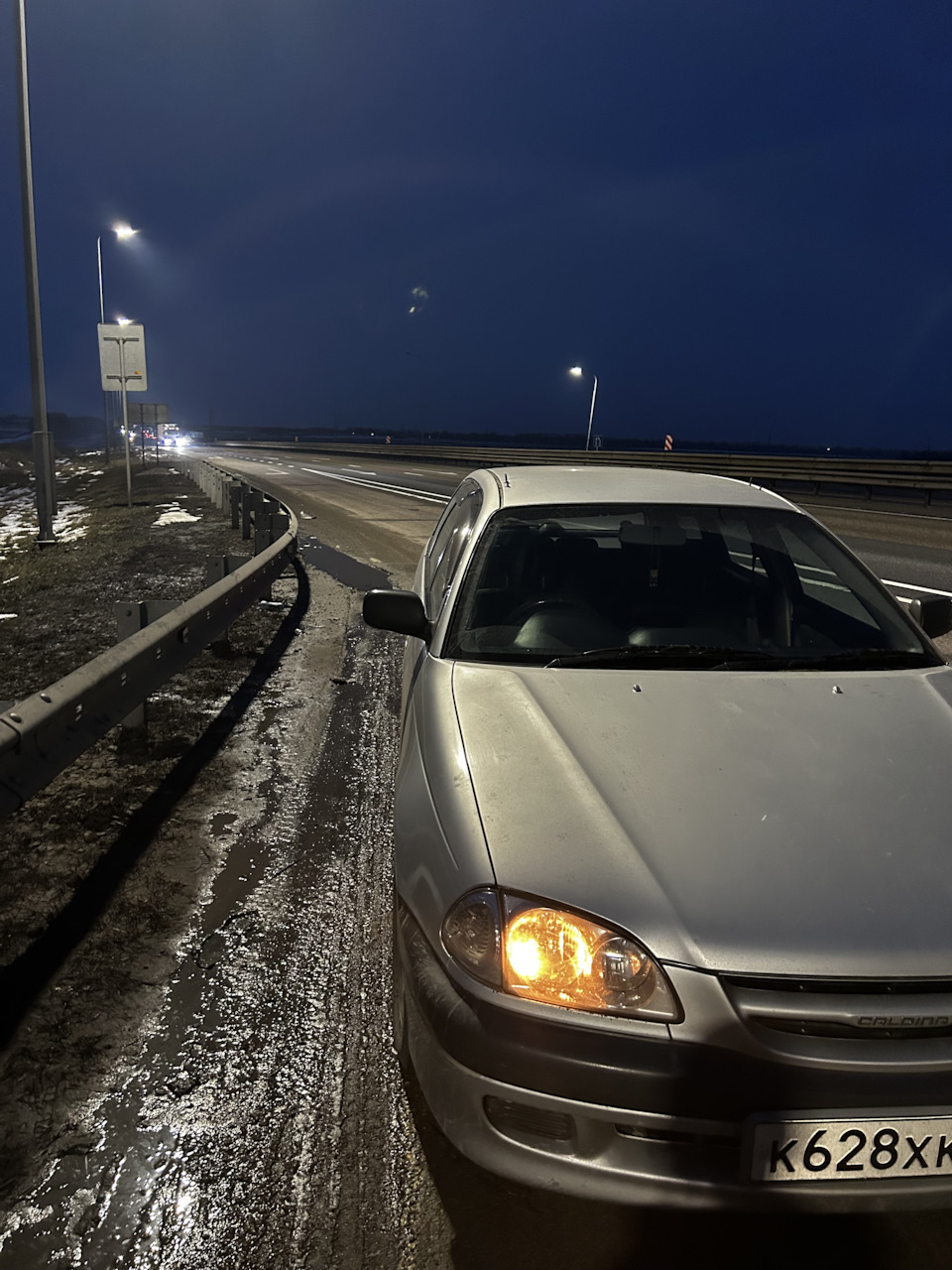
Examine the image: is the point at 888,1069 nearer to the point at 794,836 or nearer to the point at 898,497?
the point at 794,836

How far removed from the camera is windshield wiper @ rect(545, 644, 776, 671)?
3.26 meters

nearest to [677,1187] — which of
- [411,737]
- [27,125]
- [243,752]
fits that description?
[411,737]

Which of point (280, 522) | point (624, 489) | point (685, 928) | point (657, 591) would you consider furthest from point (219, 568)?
point (685, 928)

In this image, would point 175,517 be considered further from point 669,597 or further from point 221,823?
point 669,597

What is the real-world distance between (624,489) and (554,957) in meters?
2.53

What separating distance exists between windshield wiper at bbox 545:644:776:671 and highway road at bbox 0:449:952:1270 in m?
1.21

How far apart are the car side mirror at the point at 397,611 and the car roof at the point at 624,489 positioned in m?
0.72

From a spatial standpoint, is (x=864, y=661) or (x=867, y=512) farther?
(x=867, y=512)

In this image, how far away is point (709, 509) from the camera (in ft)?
13.3

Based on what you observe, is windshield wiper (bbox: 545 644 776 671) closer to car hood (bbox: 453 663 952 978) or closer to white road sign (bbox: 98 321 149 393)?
car hood (bbox: 453 663 952 978)

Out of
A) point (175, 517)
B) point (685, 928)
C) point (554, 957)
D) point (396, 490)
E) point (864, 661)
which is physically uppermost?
point (864, 661)

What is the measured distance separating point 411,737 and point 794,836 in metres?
1.33

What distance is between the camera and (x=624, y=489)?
421 centimetres

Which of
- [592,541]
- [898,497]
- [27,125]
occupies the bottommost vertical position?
[898,497]
